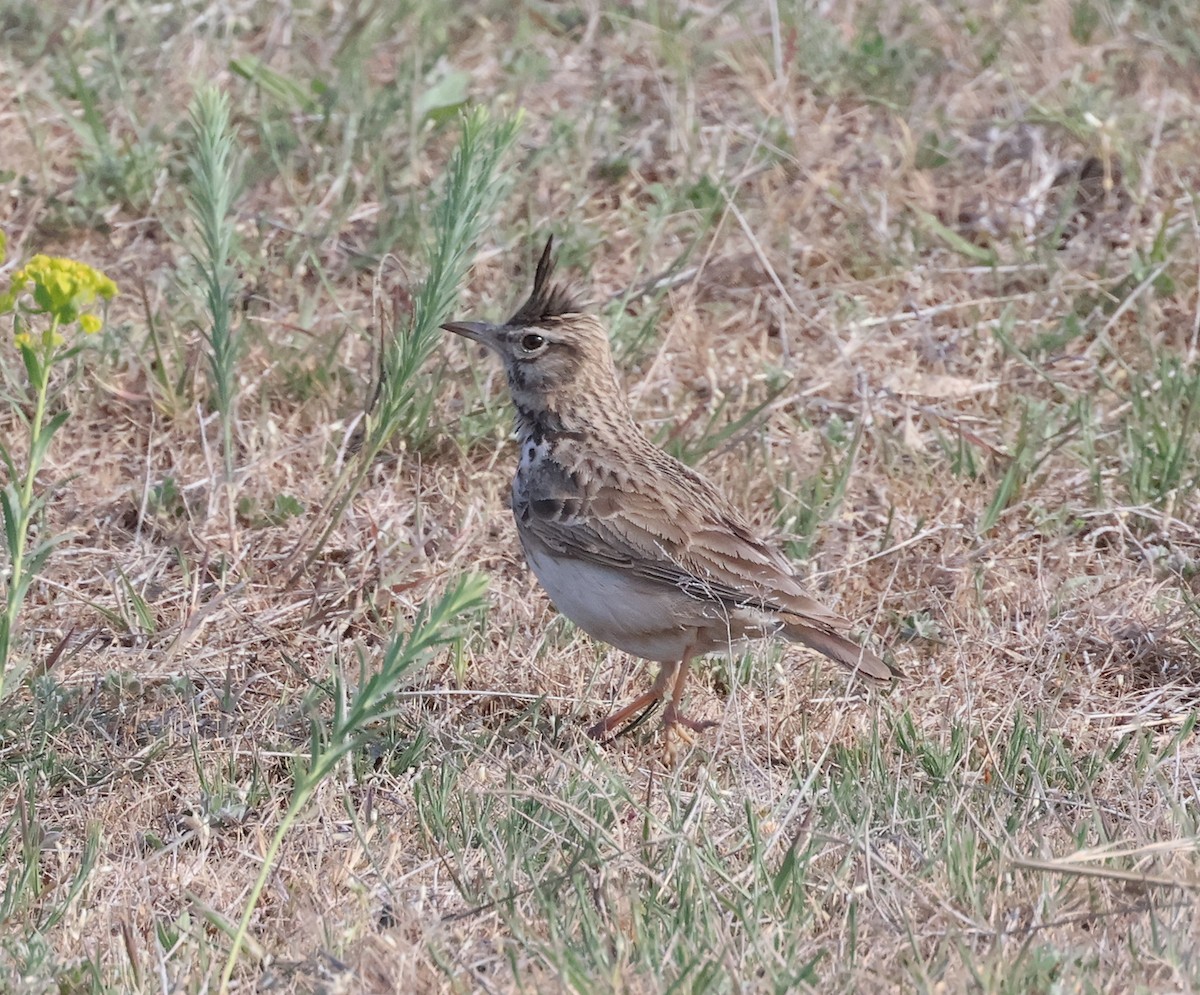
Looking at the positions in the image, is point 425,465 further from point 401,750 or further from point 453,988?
point 453,988

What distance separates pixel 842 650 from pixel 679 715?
571 mm

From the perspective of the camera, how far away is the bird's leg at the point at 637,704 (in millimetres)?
5359

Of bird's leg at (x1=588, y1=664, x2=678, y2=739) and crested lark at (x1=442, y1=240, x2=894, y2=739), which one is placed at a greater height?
crested lark at (x1=442, y1=240, x2=894, y2=739)

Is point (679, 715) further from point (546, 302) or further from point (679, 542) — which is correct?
point (546, 302)

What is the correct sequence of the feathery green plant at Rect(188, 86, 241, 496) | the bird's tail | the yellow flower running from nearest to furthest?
the yellow flower
the bird's tail
the feathery green plant at Rect(188, 86, 241, 496)

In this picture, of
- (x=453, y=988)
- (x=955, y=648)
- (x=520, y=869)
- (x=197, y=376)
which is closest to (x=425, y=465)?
(x=197, y=376)

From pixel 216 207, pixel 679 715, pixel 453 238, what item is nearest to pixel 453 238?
pixel 453 238

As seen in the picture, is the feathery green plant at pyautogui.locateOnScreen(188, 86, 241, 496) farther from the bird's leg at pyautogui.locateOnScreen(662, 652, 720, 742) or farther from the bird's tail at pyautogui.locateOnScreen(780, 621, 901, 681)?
the bird's tail at pyautogui.locateOnScreen(780, 621, 901, 681)

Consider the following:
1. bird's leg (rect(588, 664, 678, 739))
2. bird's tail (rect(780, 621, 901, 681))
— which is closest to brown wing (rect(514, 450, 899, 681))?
bird's tail (rect(780, 621, 901, 681))

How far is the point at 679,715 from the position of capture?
5305 mm

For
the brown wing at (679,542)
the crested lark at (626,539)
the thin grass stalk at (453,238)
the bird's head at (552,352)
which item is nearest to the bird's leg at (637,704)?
the crested lark at (626,539)

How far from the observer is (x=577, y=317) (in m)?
5.86

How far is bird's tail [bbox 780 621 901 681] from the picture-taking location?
5004 millimetres

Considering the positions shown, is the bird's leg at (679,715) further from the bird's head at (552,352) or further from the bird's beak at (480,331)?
the bird's beak at (480,331)
